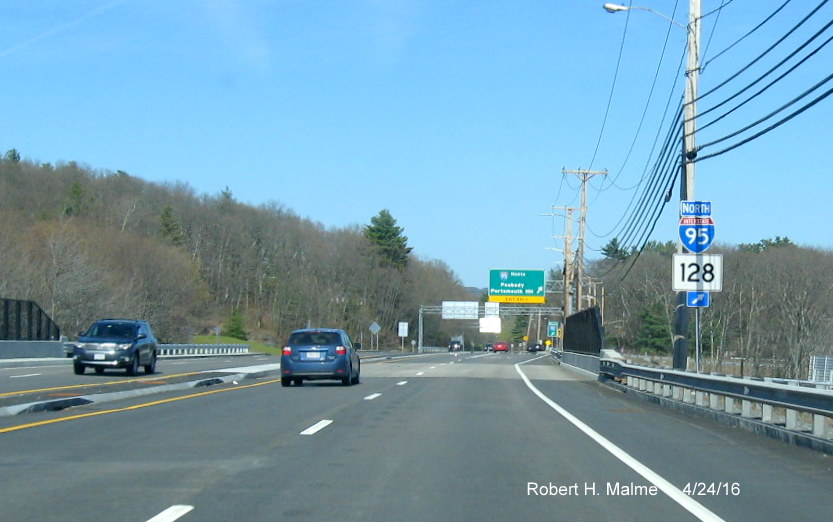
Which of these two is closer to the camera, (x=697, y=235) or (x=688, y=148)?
(x=697, y=235)

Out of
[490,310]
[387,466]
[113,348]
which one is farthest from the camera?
[490,310]

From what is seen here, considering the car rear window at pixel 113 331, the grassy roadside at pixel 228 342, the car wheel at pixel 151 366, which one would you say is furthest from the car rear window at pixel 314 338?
the grassy roadside at pixel 228 342

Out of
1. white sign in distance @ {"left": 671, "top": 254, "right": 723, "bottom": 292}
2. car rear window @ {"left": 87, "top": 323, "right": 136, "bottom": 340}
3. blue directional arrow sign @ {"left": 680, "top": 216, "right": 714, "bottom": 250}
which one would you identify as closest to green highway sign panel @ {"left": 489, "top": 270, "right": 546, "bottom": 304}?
car rear window @ {"left": 87, "top": 323, "right": 136, "bottom": 340}

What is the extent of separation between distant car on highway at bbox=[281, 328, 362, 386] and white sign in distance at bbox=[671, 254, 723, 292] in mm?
9225

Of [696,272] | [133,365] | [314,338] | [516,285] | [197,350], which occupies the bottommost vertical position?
[197,350]

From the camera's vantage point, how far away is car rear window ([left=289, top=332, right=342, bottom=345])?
2606 centimetres

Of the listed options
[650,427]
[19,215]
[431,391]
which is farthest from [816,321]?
[19,215]

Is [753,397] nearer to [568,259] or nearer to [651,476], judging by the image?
[651,476]

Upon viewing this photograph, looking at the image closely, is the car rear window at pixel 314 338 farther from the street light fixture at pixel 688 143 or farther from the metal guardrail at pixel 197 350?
the metal guardrail at pixel 197 350

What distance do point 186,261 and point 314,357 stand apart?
68.7 meters

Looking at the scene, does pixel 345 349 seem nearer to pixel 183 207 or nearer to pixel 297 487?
pixel 297 487

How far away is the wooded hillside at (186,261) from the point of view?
233 feet

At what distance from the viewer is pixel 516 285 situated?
7694 cm

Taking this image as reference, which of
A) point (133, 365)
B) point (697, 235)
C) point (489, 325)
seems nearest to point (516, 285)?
point (489, 325)
